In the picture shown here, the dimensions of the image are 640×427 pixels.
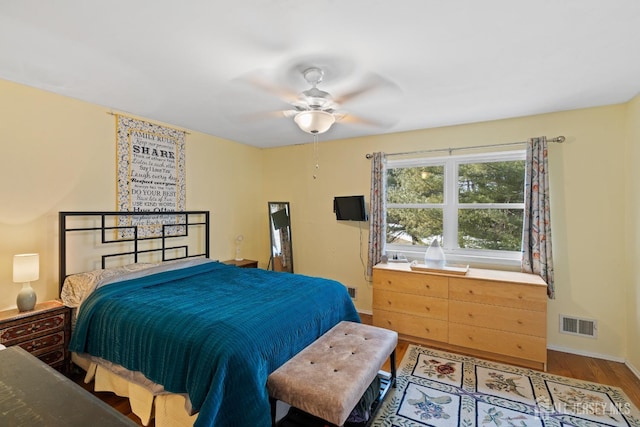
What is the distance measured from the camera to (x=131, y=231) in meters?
3.16

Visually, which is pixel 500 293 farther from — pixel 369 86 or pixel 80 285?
pixel 80 285

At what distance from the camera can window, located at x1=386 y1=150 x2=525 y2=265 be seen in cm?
331

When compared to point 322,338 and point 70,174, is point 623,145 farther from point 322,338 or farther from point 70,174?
point 70,174

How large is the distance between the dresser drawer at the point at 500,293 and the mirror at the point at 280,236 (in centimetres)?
231

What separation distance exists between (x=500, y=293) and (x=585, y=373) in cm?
90

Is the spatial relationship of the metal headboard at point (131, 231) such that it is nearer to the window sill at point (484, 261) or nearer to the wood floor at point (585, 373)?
the wood floor at point (585, 373)

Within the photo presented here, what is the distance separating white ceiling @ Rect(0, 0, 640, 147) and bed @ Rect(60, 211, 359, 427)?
1.37m

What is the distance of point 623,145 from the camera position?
9.14 ft

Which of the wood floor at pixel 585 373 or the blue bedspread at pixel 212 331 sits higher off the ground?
the blue bedspread at pixel 212 331

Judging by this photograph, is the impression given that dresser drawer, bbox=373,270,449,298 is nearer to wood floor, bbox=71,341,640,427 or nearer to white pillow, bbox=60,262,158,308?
wood floor, bbox=71,341,640,427

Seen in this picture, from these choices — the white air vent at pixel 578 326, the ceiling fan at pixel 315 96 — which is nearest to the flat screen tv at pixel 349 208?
the ceiling fan at pixel 315 96

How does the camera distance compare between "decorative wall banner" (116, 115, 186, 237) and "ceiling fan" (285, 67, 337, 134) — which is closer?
"ceiling fan" (285, 67, 337, 134)

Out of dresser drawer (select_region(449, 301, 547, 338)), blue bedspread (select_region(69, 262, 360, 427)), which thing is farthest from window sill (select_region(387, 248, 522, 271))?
blue bedspread (select_region(69, 262, 360, 427))

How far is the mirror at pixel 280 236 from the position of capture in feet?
14.6
